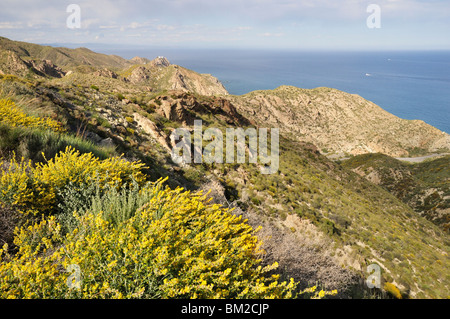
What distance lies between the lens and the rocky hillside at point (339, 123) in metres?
60.7

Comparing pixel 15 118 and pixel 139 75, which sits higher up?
pixel 139 75

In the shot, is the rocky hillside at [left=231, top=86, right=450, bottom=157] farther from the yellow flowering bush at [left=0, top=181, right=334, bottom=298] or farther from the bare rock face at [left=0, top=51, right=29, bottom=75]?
the bare rock face at [left=0, top=51, right=29, bottom=75]

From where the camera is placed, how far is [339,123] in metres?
67.7

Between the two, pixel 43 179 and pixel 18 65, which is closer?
pixel 43 179

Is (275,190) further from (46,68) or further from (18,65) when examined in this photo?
(46,68)

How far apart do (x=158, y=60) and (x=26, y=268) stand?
183 metres

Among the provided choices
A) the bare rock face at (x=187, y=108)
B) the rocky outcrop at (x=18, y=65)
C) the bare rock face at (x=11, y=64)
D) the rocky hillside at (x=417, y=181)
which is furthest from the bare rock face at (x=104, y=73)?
the rocky hillside at (x=417, y=181)

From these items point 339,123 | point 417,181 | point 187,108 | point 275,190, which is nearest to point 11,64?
point 187,108

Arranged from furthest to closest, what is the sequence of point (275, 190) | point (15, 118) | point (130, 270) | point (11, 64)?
point (11, 64) < point (275, 190) < point (15, 118) < point (130, 270)

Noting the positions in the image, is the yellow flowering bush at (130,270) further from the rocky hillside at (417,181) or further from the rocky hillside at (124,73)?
the rocky hillside at (124,73)

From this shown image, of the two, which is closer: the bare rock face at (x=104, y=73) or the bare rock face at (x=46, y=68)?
the bare rock face at (x=104, y=73)

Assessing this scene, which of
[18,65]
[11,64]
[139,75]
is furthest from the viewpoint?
[139,75]

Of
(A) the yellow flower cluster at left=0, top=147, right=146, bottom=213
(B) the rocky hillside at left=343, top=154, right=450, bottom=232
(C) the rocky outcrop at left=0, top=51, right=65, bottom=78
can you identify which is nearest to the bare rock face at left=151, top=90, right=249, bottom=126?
(A) the yellow flower cluster at left=0, top=147, right=146, bottom=213

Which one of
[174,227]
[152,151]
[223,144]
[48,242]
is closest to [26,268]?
[48,242]
